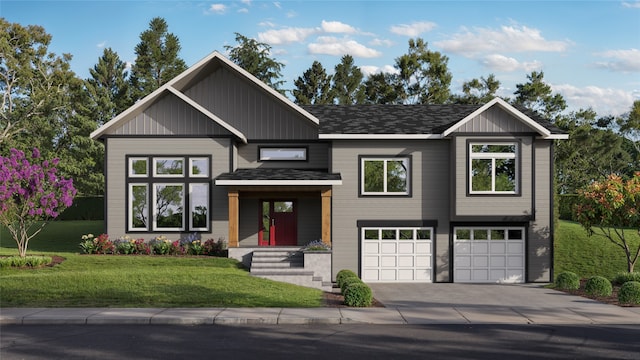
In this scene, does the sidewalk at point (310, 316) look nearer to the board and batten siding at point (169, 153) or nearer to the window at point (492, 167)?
the window at point (492, 167)

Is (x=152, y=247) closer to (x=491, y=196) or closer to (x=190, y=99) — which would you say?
(x=190, y=99)

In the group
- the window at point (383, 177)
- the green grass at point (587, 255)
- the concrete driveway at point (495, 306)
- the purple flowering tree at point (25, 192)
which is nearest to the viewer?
the concrete driveway at point (495, 306)

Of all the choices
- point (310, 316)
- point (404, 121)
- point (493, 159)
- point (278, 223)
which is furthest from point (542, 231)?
point (310, 316)

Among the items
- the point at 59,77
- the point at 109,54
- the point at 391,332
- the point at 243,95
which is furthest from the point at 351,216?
the point at 109,54

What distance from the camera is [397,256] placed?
82.8 feet

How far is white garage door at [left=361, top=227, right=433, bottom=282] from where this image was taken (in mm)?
25156

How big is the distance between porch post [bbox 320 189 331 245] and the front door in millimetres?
2662

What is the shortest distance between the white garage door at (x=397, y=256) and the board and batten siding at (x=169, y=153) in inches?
236

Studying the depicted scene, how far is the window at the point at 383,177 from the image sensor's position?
25312mm

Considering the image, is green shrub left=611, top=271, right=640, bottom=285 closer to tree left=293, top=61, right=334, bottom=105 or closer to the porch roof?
the porch roof

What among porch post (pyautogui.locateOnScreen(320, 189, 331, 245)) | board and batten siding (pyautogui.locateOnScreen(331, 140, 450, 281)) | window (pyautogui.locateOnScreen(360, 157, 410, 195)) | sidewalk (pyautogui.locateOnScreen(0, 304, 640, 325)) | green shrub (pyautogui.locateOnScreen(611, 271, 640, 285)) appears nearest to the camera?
sidewalk (pyautogui.locateOnScreen(0, 304, 640, 325))

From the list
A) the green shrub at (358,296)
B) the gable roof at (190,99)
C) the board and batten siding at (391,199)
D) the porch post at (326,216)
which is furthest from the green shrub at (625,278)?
the gable roof at (190,99)

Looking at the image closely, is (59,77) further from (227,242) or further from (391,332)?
(391,332)

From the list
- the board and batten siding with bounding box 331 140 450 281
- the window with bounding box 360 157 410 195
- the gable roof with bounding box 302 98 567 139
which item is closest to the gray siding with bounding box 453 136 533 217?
the gable roof with bounding box 302 98 567 139
